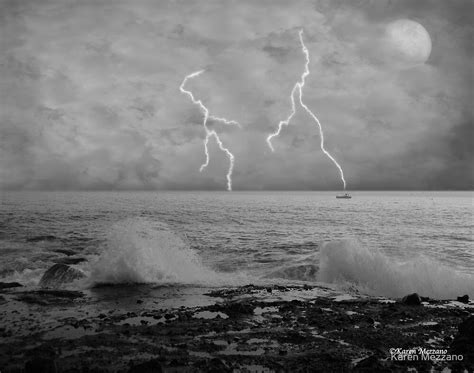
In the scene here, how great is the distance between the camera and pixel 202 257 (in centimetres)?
2605

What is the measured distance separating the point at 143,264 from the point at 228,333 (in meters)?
9.61

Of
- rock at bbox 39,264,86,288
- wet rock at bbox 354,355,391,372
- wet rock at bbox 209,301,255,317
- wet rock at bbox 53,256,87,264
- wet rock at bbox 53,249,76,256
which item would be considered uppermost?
wet rock at bbox 354,355,391,372

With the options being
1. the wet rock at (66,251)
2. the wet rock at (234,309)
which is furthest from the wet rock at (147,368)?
the wet rock at (66,251)

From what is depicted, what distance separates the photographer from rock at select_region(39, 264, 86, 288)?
17.2m

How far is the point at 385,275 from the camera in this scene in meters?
18.5

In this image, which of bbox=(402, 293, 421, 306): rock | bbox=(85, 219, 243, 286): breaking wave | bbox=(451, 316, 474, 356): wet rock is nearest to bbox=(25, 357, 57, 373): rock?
bbox=(451, 316, 474, 356): wet rock

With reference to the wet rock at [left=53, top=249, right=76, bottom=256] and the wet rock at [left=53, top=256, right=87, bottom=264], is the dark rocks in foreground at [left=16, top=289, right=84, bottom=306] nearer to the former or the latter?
the wet rock at [left=53, top=256, right=87, bottom=264]

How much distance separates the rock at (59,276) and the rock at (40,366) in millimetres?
10590

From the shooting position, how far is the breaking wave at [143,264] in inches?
690

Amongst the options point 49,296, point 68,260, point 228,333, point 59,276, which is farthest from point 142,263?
point 228,333

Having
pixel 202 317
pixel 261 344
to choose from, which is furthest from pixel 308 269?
pixel 261 344

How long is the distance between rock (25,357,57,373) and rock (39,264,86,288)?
34.7ft

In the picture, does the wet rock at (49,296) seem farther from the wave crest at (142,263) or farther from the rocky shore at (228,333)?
the wave crest at (142,263)

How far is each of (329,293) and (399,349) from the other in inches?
272
